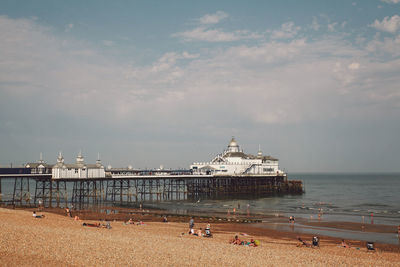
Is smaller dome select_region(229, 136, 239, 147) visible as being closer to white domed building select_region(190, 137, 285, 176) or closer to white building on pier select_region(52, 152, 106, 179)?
white domed building select_region(190, 137, 285, 176)

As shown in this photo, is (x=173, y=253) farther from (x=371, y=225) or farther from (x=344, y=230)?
(x=371, y=225)

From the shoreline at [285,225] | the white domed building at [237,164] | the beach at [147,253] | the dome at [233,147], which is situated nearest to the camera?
the beach at [147,253]

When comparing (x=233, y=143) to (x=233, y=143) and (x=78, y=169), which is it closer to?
(x=233, y=143)

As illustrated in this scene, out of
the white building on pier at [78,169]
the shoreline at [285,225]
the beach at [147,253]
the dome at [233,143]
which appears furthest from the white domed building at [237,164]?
the beach at [147,253]

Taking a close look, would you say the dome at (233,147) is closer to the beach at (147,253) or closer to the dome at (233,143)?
the dome at (233,143)

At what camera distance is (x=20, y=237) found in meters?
18.7

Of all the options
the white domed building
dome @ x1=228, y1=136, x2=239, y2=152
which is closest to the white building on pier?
the white domed building

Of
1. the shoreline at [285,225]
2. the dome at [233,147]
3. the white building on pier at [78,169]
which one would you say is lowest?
the shoreline at [285,225]

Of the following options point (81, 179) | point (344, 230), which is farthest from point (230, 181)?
point (344, 230)

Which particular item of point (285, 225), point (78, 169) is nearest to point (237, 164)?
point (78, 169)

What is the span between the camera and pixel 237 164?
271 feet

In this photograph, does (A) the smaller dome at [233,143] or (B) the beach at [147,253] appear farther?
(A) the smaller dome at [233,143]

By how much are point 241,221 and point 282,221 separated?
14.4 ft

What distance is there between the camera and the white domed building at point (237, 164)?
79.9 m
